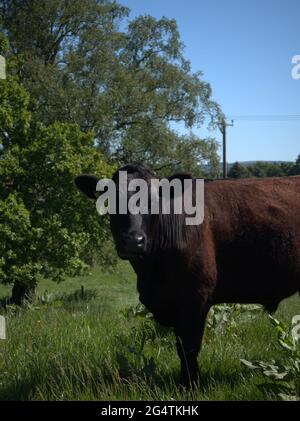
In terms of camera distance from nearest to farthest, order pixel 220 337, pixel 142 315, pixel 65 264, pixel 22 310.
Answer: pixel 220 337 → pixel 142 315 → pixel 22 310 → pixel 65 264

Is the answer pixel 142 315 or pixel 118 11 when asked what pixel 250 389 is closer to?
pixel 142 315

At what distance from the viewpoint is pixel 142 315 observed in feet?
19.9

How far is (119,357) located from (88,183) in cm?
154

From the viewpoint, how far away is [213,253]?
4281mm

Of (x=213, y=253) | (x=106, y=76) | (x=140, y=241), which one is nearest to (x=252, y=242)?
(x=213, y=253)

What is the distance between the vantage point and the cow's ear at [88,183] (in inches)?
178

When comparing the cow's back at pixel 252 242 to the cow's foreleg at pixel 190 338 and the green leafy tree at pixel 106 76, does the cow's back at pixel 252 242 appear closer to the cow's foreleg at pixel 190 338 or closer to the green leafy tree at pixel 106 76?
the cow's foreleg at pixel 190 338

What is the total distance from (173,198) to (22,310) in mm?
3800

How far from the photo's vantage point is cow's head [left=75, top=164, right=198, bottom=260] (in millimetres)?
3804

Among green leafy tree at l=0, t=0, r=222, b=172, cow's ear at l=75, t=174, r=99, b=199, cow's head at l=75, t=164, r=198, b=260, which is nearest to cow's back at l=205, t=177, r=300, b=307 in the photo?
cow's head at l=75, t=164, r=198, b=260

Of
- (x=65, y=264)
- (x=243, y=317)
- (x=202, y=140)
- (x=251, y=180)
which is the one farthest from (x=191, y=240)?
(x=202, y=140)

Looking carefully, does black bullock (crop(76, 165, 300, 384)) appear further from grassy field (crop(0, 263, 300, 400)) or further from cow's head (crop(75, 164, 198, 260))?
grassy field (crop(0, 263, 300, 400))

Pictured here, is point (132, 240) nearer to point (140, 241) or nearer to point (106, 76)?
point (140, 241)

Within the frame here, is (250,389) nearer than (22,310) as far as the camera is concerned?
Yes
